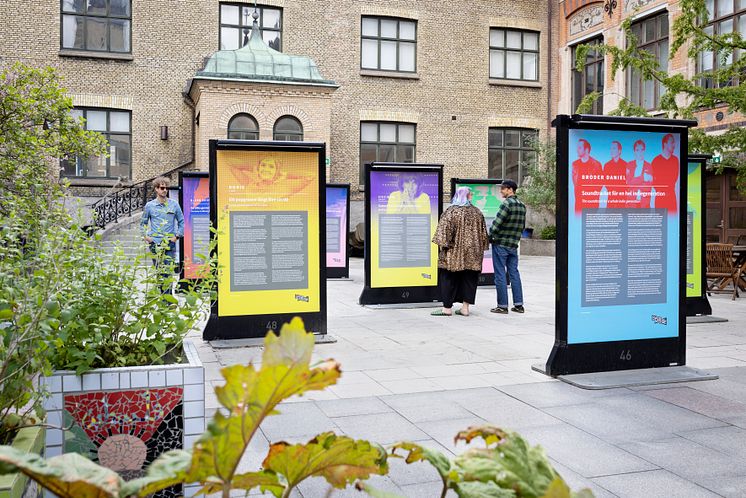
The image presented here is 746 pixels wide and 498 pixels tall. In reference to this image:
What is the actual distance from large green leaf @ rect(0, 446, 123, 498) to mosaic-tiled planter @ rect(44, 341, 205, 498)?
2.34 metres

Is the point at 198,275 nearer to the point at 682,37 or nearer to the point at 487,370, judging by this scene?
the point at 487,370

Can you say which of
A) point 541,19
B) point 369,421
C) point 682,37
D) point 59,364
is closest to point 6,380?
point 59,364

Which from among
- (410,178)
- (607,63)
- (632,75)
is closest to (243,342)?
(410,178)

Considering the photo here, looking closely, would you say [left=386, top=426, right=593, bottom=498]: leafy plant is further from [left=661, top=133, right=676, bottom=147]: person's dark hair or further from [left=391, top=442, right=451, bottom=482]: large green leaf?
[left=661, top=133, right=676, bottom=147]: person's dark hair

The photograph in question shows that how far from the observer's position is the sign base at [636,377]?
6152 millimetres

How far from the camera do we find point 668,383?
6.28m

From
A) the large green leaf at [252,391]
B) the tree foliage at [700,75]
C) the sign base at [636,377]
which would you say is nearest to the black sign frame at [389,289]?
the tree foliage at [700,75]

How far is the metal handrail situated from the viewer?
22234mm

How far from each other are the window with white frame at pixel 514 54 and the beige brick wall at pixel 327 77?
0.35 metres

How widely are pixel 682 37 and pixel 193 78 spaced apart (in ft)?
53.3

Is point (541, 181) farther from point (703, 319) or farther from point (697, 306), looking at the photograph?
point (703, 319)

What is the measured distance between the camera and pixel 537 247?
25656 millimetres

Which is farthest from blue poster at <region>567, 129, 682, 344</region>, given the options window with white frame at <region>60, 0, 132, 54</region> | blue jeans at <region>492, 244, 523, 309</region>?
window with white frame at <region>60, 0, 132, 54</region>

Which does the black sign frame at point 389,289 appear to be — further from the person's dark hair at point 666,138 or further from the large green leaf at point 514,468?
the large green leaf at point 514,468
